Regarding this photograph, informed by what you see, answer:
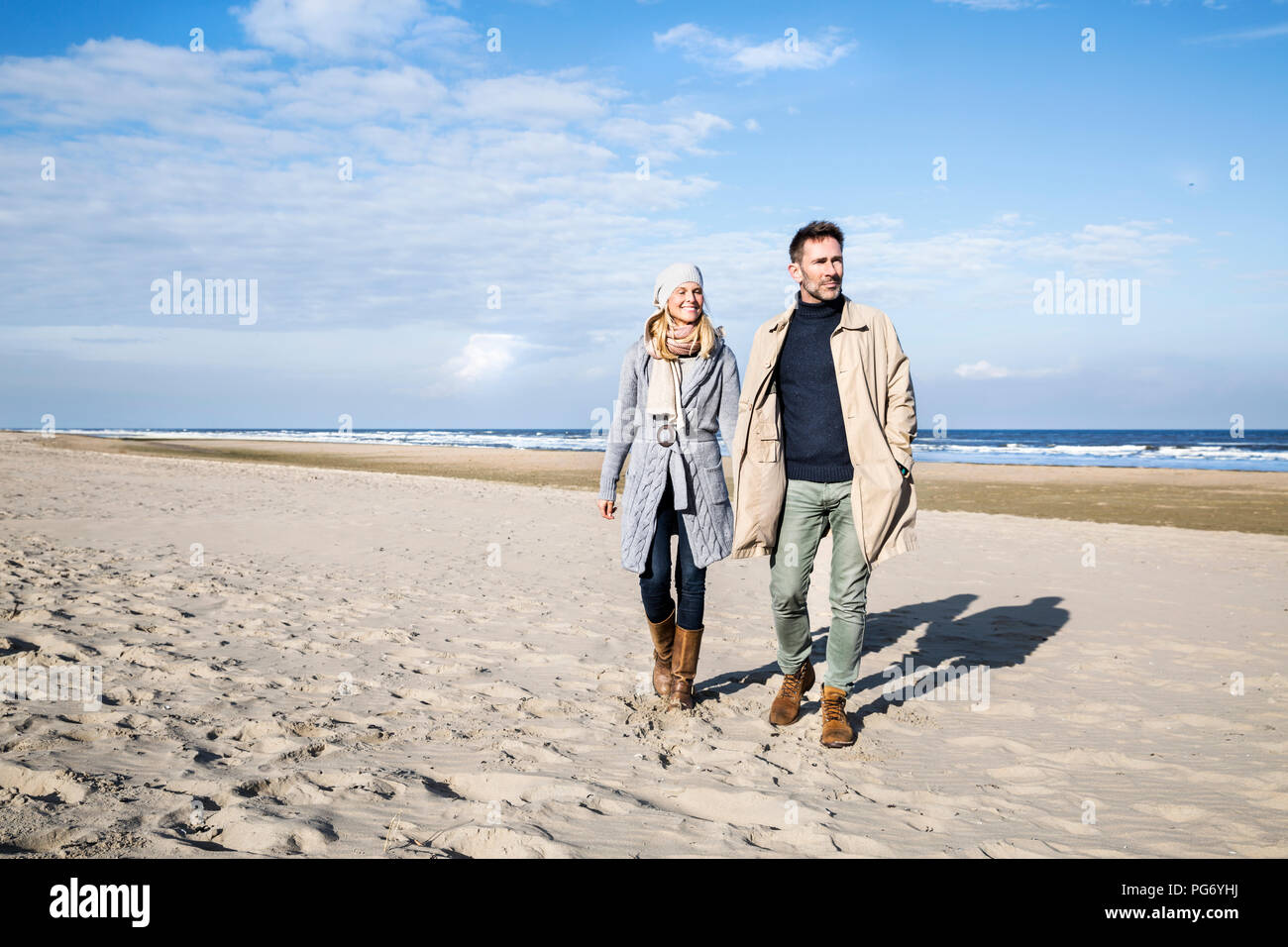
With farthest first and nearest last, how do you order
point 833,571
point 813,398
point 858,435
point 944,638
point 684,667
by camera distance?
point 944,638, point 684,667, point 833,571, point 813,398, point 858,435

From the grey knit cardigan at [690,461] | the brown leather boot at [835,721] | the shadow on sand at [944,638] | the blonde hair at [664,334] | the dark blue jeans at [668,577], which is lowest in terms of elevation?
the shadow on sand at [944,638]

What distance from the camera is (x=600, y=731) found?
3.58 m

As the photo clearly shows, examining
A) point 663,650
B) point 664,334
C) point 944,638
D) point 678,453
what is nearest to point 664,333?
point 664,334

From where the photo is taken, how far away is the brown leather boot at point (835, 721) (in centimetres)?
351

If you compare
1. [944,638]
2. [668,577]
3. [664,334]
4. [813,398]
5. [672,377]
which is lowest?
[944,638]

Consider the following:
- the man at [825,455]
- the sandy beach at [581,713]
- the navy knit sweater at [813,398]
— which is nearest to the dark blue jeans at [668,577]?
the man at [825,455]

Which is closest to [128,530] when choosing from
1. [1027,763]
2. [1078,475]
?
[1027,763]

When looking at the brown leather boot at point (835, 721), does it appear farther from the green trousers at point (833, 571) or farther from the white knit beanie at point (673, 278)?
the white knit beanie at point (673, 278)

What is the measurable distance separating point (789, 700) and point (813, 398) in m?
1.48

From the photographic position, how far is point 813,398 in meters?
3.65

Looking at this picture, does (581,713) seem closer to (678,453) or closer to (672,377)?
(678,453)

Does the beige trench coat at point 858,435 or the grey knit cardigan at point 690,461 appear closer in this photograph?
the beige trench coat at point 858,435

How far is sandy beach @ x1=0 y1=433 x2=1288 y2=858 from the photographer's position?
2592 mm
